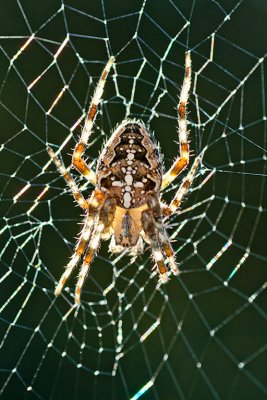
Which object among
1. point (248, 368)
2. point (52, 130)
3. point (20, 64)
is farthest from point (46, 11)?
point (248, 368)

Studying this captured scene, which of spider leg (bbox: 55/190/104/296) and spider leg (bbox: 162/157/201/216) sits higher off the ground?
spider leg (bbox: 162/157/201/216)

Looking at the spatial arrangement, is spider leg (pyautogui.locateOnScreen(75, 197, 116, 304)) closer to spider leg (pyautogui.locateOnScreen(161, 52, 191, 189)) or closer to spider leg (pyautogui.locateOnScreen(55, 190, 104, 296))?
spider leg (pyautogui.locateOnScreen(55, 190, 104, 296))

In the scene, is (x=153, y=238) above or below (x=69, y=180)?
below

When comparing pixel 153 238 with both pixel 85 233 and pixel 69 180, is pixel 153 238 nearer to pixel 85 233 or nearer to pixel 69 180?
pixel 85 233

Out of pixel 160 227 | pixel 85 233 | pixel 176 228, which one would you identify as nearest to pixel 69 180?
pixel 85 233

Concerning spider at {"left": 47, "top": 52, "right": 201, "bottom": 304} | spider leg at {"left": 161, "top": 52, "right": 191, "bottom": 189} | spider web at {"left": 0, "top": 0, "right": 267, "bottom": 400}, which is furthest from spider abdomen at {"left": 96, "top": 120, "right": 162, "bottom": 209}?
spider web at {"left": 0, "top": 0, "right": 267, "bottom": 400}

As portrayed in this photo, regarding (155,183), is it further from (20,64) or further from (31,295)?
(31,295)

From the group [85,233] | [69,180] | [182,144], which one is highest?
[182,144]

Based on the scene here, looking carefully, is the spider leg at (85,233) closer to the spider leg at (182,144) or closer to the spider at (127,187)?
the spider at (127,187)
